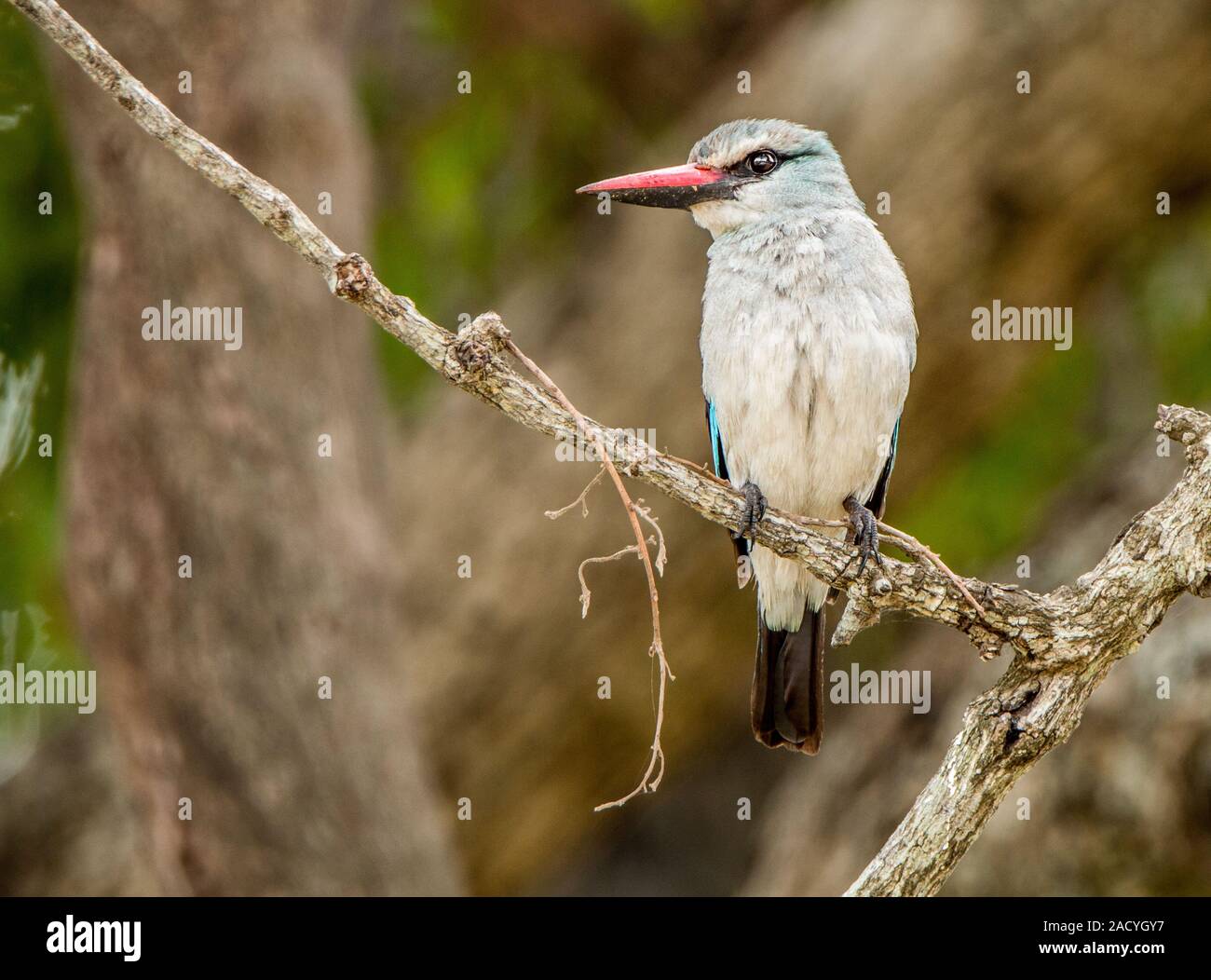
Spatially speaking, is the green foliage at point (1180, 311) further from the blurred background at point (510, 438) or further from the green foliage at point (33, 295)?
the green foliage at point (33, 295)

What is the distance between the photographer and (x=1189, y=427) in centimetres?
258

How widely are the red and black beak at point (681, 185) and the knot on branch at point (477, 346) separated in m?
0.80

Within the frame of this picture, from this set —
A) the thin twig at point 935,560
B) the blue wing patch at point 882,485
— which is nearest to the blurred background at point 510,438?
the blue wing patch at point 882,485

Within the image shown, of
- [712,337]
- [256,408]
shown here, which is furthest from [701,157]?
[256,408]

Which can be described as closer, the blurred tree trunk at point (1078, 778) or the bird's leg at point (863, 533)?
the bird's leg at point (863, 533)

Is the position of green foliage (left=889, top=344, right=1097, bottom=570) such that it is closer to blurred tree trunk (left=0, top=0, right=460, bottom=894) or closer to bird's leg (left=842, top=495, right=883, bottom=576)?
blurred tree trunk (left=0, top=0, right=460, bottom=894)

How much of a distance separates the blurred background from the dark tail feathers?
194cm

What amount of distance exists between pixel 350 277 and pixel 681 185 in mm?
1322

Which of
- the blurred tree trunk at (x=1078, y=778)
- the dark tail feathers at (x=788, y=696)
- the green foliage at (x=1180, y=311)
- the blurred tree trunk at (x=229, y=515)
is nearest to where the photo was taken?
the dark tail feathers at (x=788, y=696)

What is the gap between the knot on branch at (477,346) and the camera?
2.47 meters

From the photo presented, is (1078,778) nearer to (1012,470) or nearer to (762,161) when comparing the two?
(1012,470)

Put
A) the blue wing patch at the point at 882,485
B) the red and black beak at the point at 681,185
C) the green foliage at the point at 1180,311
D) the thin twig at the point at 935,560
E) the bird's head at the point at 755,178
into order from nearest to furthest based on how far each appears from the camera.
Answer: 1. the thin twig at the point at 935,560
2. the red and black beak at the point at 681,185
3. the bird's head at the point at 755,178
4. the blue wing patch at the point at 882,485
5. the green foliage at the point at 1180,311

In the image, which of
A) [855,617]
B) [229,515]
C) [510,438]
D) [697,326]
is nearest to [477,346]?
[855,617]

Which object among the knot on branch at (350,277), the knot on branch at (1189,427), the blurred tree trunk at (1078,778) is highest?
the knot on branch at (350,277)
